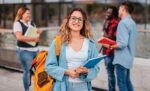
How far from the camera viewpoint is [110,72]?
789cm

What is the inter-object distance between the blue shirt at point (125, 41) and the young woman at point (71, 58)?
92.9 inches

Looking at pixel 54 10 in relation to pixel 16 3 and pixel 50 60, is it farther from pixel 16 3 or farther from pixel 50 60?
pixel 50 60

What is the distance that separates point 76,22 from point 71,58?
1.22ft

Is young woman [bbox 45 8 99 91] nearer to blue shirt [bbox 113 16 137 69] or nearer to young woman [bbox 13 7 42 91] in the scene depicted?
blue shirt [bbox 113 16 137 69]

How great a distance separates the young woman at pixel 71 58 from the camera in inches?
173

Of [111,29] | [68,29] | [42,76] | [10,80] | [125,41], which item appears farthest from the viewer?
[10,80]

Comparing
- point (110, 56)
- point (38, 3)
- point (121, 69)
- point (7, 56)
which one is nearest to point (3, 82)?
point (7, 56)

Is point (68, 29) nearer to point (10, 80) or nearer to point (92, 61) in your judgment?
point (92, 61)

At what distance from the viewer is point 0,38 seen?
47.6 feet

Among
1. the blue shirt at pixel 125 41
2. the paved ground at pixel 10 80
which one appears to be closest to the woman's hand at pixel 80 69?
the blue shirt at pixel 125 41

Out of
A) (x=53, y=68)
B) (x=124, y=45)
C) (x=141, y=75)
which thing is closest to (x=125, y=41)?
(x=124, y=45)

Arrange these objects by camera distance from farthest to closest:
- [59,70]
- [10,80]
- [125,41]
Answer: [10,80] < [125,41] < [59,70]

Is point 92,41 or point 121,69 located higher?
point 92,41

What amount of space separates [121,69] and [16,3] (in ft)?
96.4
